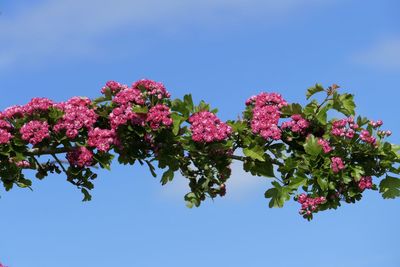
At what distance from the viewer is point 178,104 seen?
12.3 meters

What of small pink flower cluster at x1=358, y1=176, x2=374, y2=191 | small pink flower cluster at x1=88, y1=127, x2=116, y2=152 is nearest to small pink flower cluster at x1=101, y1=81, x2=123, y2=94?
small pink flower cluster at x1=88, y1=127, x2=116, y2=152

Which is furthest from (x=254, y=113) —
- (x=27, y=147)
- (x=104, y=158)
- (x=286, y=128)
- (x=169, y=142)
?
(x=27, y=147)

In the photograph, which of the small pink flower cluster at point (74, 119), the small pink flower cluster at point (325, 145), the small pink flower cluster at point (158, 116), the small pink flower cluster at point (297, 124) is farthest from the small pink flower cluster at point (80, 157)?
the small pink flower cluster at point (325, 145)

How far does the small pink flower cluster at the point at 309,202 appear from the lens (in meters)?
12.4

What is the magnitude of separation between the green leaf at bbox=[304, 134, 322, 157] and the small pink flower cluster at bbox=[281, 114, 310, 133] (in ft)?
0.85

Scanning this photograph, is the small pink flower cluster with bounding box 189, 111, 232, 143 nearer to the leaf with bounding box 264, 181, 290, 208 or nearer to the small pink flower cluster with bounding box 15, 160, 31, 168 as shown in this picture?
the leaf with bounding box 264, 181, 290, 208

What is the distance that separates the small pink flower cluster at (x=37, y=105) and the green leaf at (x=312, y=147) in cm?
367

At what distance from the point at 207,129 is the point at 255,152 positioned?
81cm

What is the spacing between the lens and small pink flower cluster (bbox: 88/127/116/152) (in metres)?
12.3

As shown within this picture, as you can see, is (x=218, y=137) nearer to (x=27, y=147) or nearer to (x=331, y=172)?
(x=331, y=172)

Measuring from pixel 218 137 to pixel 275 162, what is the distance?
1.06m

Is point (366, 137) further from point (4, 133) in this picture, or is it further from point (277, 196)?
point (4, 133)

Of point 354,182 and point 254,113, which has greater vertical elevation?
point 254,113

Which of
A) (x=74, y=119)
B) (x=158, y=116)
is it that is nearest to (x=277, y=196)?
(x=158, y=116)
